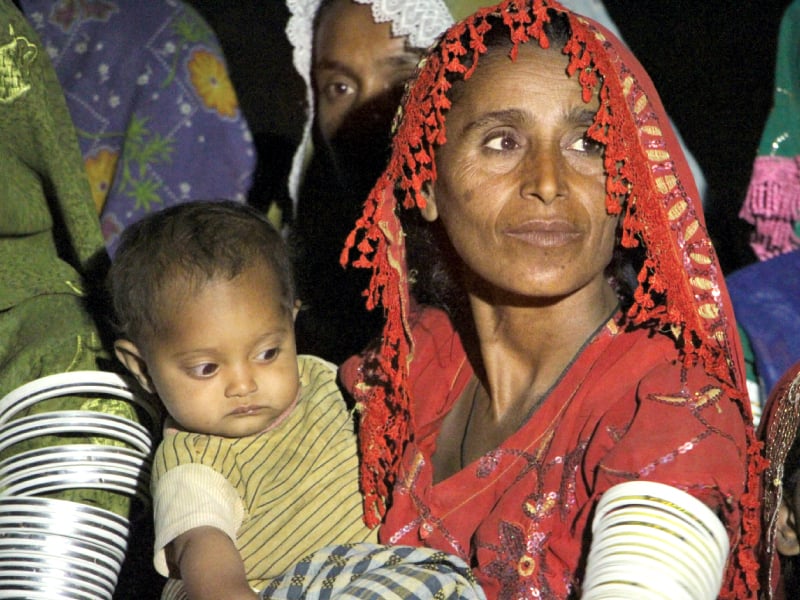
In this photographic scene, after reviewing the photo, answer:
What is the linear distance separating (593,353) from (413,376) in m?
0.49

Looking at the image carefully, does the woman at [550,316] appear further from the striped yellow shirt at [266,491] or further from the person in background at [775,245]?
the person in background at [775,245]

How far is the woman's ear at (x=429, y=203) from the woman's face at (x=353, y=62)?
3.17 ft

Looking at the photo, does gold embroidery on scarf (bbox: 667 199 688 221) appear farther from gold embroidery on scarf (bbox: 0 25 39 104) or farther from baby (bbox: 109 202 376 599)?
gold embroidery on scarf (bbox: 0 25 39 104)

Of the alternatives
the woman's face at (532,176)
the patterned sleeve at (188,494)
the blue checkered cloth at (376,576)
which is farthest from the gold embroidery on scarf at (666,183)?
the patterned sleeve at (188,494)

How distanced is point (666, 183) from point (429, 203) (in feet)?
1.78

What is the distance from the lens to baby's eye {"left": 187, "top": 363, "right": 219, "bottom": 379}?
88.4 inches

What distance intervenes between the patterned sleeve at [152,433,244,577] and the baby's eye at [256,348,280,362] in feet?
0.66

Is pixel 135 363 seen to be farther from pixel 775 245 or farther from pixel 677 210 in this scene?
pixel 775 245

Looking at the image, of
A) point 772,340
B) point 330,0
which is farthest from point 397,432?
point 330,0

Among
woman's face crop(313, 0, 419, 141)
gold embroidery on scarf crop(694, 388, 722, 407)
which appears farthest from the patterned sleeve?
woman's face crop(313, 0, 419, 141)

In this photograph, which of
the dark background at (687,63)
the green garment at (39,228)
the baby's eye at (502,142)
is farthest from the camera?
the dark background at (687,63)

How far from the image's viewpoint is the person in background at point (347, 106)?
3.37 m

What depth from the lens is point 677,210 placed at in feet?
6.85

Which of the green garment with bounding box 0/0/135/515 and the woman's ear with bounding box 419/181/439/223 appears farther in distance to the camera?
the green garment with bounding box 0/0/135/515
